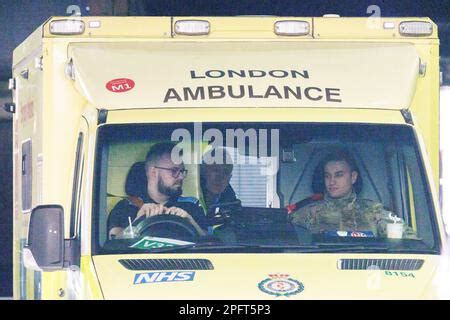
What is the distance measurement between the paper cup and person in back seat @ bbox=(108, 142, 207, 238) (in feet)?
3.05

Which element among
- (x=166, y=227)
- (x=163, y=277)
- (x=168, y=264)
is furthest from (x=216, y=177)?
(x=163, y=277)

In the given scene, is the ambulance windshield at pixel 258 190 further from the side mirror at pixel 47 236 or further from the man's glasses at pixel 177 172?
the side mirror at pixel 47 236

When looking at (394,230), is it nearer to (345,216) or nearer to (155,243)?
(345,216)

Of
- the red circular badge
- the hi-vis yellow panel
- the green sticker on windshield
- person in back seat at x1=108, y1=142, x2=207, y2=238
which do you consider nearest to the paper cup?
the hi-vis yellow panel

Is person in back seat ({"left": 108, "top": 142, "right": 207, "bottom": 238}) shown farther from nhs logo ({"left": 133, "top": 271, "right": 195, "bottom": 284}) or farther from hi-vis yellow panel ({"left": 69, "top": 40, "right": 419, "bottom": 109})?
nhs logo ({"left": 133, "top": 271, "right": 195, "bottom": 284})

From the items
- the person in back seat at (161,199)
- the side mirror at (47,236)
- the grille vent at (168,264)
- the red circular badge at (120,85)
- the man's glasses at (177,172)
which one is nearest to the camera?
the grille vent at (168,264)

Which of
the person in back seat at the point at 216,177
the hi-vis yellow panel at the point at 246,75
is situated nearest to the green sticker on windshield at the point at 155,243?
the person in back seat at the point at 216,177

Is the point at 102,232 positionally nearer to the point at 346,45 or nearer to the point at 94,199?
the point at 94,199

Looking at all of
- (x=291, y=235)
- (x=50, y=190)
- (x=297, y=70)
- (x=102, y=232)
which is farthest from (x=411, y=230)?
(x=50, y=190)

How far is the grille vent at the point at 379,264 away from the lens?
20.3 feet

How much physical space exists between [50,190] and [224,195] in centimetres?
116
